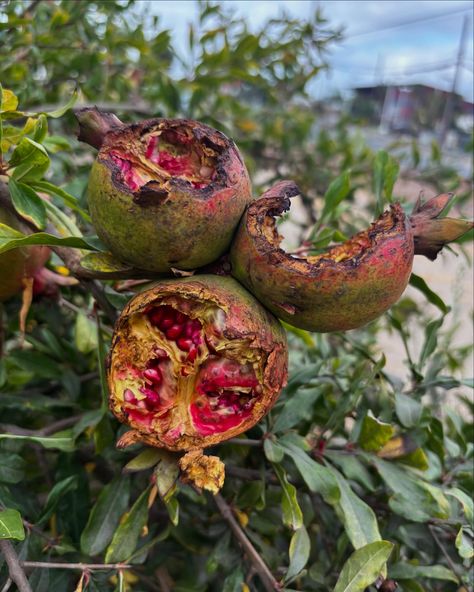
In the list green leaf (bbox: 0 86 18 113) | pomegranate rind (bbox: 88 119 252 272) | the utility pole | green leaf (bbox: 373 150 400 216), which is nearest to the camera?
pomegranate rind (bbox: 88 119 252 272)

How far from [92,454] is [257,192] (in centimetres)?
83

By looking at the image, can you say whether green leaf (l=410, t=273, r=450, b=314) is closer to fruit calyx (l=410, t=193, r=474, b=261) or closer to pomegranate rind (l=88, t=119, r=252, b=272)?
fruit calyx (l=410, t=193, r=474, b=261)

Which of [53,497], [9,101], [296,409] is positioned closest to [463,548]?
[296,409]

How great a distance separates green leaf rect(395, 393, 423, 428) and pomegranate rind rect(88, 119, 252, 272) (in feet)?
1.35

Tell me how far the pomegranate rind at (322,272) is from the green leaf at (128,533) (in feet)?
1.09

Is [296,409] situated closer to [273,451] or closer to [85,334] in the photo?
[273,451]

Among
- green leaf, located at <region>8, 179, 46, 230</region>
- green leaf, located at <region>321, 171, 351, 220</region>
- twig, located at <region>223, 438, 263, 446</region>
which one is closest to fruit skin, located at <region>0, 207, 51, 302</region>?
green leaf, located at <region>8, 179, 46, 230</region>

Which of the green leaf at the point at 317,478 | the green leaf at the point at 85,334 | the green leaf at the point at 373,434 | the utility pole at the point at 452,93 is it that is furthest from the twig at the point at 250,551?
the utility pole at the point at 452,93

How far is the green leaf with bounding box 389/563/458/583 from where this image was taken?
834mm

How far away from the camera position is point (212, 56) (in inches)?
58.3

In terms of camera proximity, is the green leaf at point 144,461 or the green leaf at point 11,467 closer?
the green leaf at point 144,461

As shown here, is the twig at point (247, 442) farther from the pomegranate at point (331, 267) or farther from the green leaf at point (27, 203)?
the green leaf at point (27, 203)

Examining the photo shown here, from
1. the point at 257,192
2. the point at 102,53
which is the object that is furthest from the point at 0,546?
the point at 102,53

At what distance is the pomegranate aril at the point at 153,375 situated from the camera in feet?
2.15
